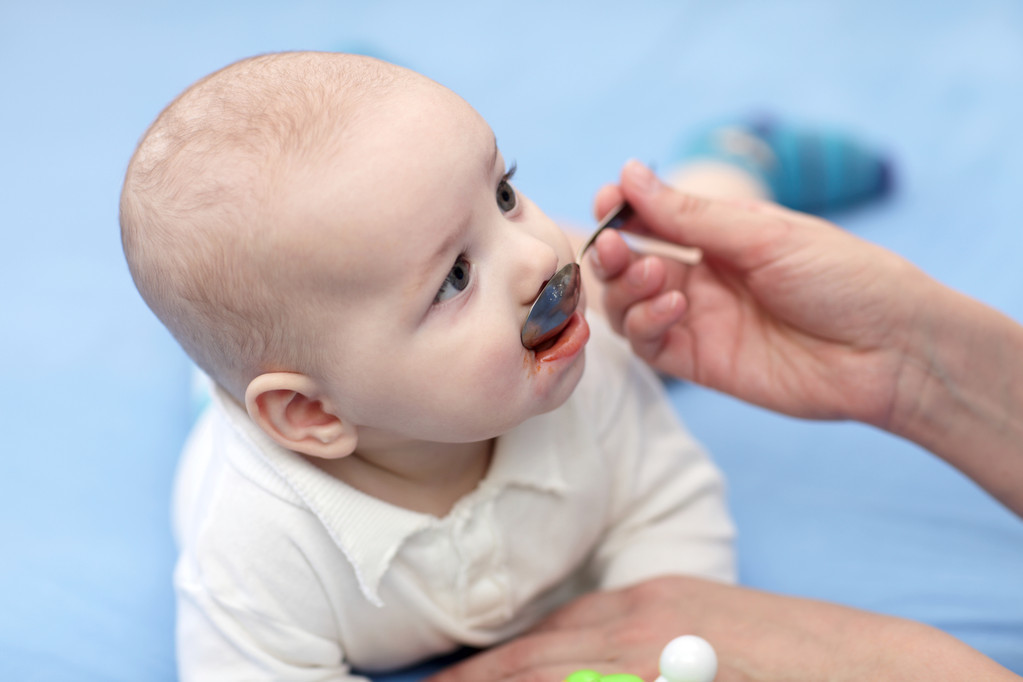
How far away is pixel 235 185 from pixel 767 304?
0.63 meters

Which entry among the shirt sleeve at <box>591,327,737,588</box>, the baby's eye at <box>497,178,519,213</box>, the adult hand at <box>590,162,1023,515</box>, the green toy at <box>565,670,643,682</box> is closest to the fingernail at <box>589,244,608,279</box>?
the adult hand at <box>590,162,1023,515</box>

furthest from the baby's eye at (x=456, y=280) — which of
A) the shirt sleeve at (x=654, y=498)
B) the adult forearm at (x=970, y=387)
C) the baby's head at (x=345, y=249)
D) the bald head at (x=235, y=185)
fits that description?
the adult forearm at (x=970, y=387)

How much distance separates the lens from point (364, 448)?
91 centimetres

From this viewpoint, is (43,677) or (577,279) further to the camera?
(43,677)

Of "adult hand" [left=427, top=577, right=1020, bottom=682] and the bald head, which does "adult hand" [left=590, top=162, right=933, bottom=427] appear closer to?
"adult hand" [left=427, top=577, right=1020, bottom=682]

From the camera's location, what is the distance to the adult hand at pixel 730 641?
82 cm

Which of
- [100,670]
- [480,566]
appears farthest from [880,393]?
[100,670]

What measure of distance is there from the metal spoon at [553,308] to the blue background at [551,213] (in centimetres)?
55

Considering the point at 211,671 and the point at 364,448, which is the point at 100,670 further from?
the point at 364,448

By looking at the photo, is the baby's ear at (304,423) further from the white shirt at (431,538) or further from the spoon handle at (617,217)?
the spoon handle at (617,217)

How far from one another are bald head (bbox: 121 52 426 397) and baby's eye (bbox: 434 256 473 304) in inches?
5.1

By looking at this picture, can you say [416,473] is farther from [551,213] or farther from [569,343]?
[551,213]

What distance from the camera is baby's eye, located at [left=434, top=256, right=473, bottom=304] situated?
76 cm

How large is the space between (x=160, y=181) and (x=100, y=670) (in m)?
0.60
